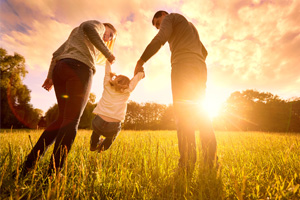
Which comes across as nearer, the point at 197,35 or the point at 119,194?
the point at 119,194

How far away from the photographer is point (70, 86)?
1811mm

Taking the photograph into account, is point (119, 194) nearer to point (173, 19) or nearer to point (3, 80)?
point (173, 19)

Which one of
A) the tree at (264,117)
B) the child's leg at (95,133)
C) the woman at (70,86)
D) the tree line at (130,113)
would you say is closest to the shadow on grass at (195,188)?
the woman at (70,86)

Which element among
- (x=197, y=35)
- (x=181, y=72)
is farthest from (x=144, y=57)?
(x=197, y=35)

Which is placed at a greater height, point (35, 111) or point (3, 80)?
point (3, 80)

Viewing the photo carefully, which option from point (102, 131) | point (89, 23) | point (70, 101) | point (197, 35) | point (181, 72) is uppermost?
point (197, 35)

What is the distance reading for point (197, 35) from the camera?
2664mm

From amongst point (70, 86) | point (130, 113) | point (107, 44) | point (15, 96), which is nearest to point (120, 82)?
point (107, 44)

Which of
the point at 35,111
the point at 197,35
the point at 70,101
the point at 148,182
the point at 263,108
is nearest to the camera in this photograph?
the point at 148,182

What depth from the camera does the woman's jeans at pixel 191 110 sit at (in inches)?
82.4

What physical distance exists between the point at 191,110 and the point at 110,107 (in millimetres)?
1507

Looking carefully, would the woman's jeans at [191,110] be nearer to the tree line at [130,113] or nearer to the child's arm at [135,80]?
the child's arm at [135,80]

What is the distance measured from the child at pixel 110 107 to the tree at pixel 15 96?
29.5 meters

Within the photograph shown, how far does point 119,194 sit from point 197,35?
2713mm
